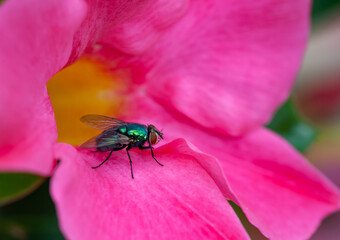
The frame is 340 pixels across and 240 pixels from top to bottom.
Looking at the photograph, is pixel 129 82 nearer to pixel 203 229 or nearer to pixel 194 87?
pixel 194 87

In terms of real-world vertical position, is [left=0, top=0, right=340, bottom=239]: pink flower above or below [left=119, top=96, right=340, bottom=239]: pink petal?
above

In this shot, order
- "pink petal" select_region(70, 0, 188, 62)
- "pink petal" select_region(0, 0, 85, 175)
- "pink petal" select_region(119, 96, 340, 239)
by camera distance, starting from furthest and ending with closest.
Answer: "pink petal" select_region(119, 96, 340, 239) < "pink petal" select_region(70, 0, 188, 62) < "pink petal" select_region(0, 0, 85, 175)

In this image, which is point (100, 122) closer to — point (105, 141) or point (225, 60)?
point (105, 141)

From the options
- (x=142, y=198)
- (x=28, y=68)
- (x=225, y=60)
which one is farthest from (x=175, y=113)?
(x=28, y=68)

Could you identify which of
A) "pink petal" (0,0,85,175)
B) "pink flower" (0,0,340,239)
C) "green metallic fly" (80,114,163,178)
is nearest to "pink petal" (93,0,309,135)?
"pink flower" (0,0,340,239)

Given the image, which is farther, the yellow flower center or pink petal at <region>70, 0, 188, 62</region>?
the yellow flower center

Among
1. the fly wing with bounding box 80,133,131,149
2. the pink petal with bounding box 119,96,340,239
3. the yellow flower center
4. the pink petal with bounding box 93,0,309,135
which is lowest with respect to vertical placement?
the pink petal with bounding box 119,96,340,239

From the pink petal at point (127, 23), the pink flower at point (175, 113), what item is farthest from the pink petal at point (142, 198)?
the pink petal at point (127, 23)

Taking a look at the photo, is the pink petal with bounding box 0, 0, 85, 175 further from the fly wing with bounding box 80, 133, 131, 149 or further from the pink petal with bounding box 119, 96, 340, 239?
the pink petal with bounding box 119, 96, 340, 239
